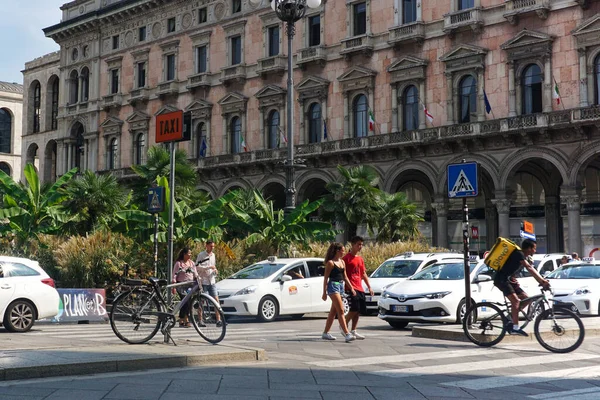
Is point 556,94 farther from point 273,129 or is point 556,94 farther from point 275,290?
point 275,290

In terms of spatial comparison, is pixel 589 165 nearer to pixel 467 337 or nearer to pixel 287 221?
pixel 287 221

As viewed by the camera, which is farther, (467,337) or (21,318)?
(21,318)

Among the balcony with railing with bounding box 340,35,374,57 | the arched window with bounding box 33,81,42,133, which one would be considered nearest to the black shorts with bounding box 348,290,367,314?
the balcony with railing with bounding box 340,35,374,57

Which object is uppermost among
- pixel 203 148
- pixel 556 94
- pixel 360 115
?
pixel 360 115

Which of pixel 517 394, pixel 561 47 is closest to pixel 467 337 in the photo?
pixel 517 394

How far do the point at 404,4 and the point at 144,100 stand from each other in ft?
70.4

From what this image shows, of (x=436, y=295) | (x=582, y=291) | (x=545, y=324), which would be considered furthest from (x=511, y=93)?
(x=545, y=324)

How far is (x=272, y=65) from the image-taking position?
1941 inches

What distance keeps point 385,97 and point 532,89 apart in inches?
327

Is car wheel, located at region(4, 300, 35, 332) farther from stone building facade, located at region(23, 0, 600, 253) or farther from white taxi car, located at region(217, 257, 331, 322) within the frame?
stone building facade, located at region(23, 0, 600, 253)

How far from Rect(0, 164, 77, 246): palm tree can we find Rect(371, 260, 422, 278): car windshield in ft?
42.0

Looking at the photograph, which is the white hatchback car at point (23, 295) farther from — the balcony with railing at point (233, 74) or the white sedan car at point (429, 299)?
the balcony with railing at point (233, 74)

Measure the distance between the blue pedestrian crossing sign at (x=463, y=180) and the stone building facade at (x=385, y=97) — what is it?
23.1 meters

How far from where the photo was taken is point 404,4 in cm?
4400
